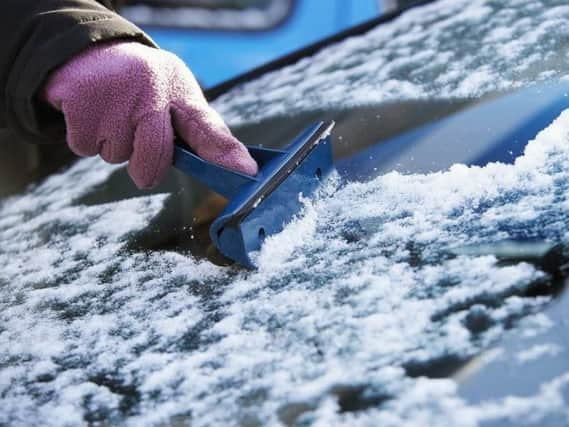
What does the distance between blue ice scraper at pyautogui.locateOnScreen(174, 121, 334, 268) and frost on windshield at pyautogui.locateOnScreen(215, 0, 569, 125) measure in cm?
38

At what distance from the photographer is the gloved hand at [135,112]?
3.37 feet

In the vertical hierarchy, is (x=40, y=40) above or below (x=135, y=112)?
above

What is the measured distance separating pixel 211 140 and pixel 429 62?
645 millimetres

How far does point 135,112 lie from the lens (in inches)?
40.6

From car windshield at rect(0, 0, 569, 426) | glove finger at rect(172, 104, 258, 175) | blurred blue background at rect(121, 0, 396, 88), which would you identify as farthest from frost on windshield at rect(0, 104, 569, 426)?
blurred blue background at rect(121, 0, 396, 88)

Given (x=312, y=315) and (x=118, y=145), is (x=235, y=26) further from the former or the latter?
(x=312, y=315)

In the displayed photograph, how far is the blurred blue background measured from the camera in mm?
2050

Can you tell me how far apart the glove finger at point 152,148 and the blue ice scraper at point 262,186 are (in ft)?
0.09

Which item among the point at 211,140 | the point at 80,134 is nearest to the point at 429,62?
the point at 211,140

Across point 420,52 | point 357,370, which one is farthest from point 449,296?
point 420,52

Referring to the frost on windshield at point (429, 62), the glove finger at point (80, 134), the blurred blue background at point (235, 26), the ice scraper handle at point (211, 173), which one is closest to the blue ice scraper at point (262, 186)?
the ice scraper handle at point (211, 173)

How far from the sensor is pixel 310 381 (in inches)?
28.1

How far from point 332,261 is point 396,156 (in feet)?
1.01

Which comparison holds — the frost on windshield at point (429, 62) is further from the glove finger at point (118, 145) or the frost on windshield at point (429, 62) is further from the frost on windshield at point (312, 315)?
the glove finger at point (118, 145)
